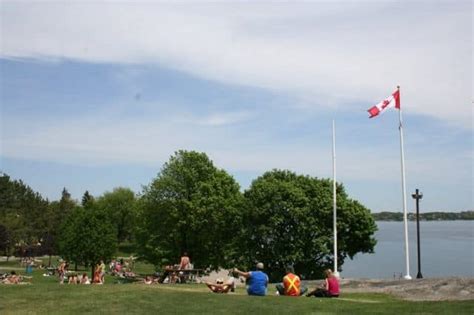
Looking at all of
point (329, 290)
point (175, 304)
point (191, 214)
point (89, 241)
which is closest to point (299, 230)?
point (191, 214)

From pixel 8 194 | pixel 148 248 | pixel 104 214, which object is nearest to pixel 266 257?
pixel 148 248

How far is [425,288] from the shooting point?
1962cm

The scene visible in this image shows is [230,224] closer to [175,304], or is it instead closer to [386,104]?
[386,104]

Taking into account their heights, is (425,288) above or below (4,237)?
above

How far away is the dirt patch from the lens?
17688mm

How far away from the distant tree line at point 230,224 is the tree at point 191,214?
0.08m

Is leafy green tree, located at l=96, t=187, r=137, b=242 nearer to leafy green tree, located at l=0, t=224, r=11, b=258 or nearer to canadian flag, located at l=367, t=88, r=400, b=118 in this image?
leafy green tree, located at l=0, t=224, r=11, b=258

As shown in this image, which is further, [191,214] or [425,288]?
[191,214]

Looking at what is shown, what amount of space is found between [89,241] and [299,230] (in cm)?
1720

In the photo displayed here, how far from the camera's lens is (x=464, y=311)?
12523 millimetres

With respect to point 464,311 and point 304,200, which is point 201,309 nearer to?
point 464,311

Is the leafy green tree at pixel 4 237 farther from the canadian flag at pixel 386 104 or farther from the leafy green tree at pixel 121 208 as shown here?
the canadian flag at pixel 386 104

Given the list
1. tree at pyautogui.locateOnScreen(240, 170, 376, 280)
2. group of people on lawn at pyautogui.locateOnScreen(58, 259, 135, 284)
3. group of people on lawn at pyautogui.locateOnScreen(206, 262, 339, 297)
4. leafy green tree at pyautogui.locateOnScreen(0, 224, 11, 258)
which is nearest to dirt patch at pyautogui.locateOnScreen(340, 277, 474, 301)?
group of people on lawn at pyautogui.locateOnScreen(206, 262, 339, 297)

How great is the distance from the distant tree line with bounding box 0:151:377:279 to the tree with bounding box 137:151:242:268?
0.27 ft
